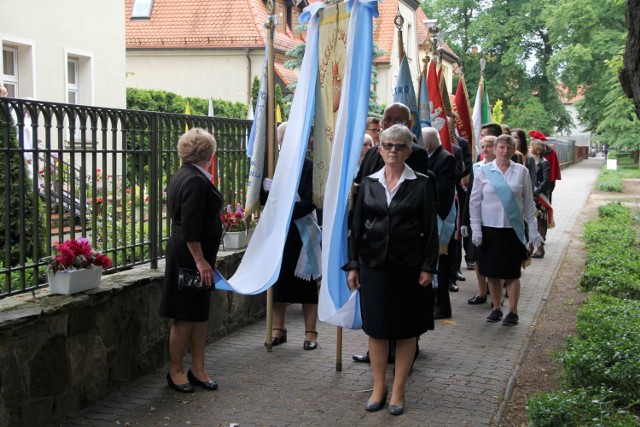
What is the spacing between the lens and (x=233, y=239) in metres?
7.90

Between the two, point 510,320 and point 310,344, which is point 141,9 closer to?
point 510,320

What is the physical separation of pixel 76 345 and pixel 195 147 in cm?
160

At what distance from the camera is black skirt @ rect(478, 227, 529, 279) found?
314 inches

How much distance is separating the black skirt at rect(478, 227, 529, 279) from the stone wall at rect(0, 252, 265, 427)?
350 cm

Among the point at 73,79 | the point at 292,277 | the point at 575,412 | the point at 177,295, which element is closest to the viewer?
the point at 575,412

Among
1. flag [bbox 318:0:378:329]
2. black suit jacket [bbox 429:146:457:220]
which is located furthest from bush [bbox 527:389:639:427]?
black suit jacket [bbox 429:146:457:220]

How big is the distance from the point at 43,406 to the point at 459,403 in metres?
2.91

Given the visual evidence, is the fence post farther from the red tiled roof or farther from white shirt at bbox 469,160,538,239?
the red tiled roof

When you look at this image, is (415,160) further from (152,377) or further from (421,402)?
(152,377)

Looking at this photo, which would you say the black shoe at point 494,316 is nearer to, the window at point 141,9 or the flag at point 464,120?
the flag at point 464,120

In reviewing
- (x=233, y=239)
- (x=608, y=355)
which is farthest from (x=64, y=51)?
(x=608, y=355)

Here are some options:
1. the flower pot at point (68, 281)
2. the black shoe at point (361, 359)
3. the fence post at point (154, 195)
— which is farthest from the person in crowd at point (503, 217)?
the flower pot at point (68, 281)

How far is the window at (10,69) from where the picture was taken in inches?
615

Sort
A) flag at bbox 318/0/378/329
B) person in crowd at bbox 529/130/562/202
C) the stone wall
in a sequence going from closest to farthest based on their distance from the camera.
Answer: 1. the stone wall
2. flag at bbox 318/0/378/329
3. person in crowd at bbox 529/130/562/202
